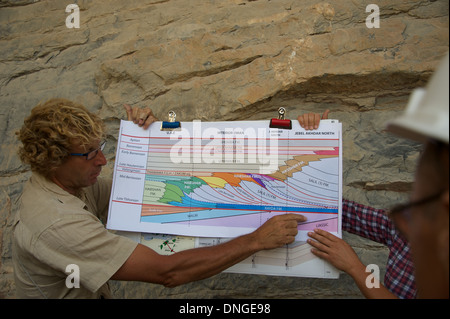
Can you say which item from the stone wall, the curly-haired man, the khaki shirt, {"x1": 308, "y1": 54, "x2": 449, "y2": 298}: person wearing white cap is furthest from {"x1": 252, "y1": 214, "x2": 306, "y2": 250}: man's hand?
{"x1": 308, "y1": 54, "x2": 449, "y2": 298}: person wearing white cap

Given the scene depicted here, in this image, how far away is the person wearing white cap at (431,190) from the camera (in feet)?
2.54

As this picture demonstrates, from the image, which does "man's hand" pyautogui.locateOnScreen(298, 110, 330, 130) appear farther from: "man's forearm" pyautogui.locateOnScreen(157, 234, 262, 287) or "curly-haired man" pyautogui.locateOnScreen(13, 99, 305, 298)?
"man's forearm" pyautogui.locateOnScreen(157, 234, 262, 287)

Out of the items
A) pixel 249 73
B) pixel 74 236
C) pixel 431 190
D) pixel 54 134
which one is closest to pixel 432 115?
pixel 431 190

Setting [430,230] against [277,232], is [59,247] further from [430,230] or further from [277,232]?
[430,230]

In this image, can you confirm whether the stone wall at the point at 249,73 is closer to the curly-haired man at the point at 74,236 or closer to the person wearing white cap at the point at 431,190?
the curly-haired man at the point at 74,236

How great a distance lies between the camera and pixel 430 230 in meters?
0.81

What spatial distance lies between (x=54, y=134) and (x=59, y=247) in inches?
19.7

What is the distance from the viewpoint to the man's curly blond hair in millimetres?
1819

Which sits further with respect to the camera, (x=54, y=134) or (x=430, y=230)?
(x=54, y=134)

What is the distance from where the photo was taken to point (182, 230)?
1910 millimetres

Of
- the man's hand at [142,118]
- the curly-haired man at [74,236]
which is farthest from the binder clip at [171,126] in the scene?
the curly-haired man at [74,236]

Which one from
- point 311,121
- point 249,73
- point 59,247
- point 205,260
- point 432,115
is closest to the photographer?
point 432,115
